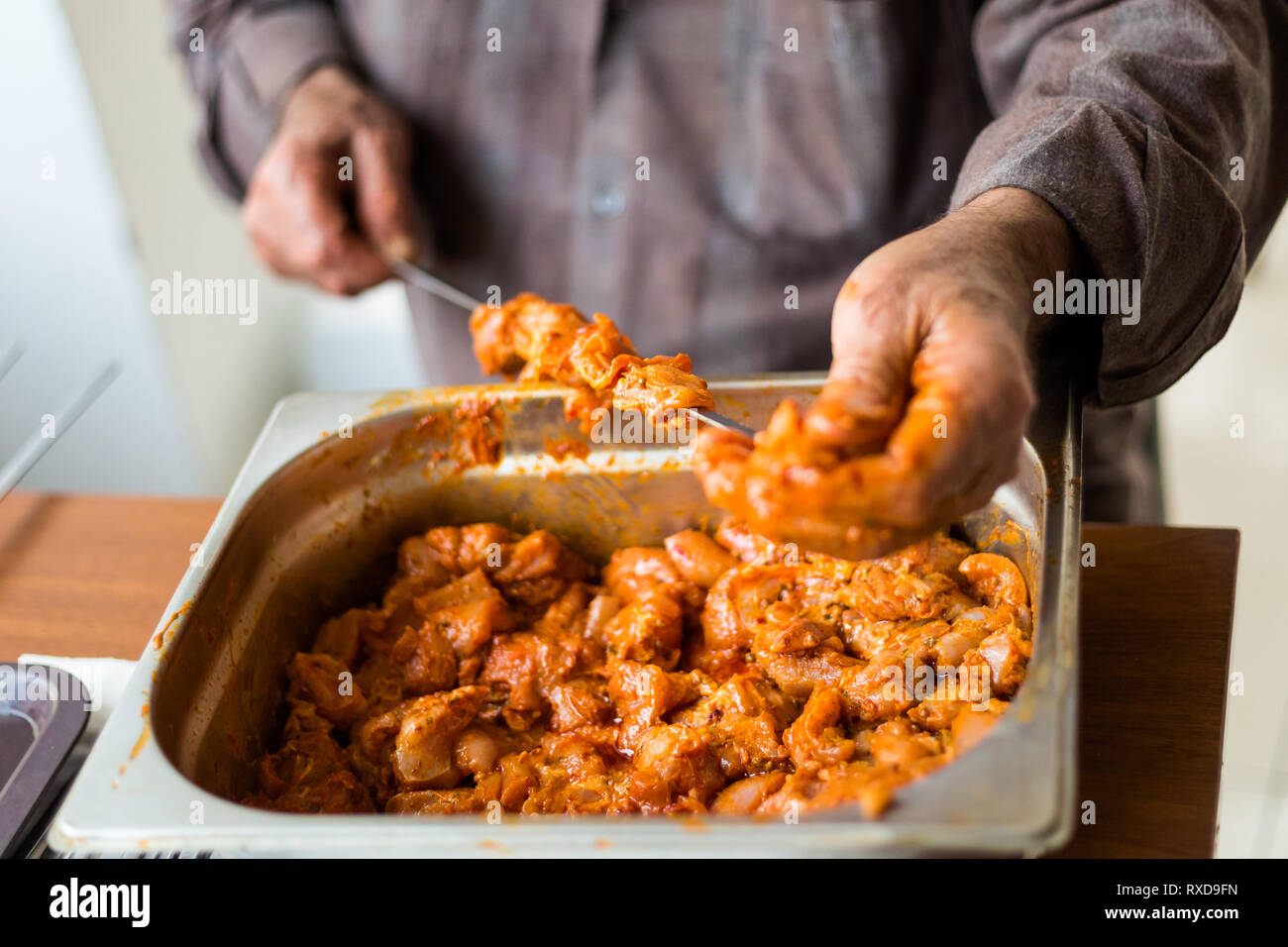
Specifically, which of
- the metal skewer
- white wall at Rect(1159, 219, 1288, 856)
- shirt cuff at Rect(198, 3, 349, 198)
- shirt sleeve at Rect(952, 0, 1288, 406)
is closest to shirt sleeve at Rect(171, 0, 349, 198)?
shirt cuff at Rect(198, 3, 349, 198)

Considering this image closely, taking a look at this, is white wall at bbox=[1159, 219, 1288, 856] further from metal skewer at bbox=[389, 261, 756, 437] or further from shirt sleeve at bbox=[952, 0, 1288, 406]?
metal skewer at bbox=[389, 261, 756, 437]

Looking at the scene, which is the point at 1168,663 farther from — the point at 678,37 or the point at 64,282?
the point at 64,282

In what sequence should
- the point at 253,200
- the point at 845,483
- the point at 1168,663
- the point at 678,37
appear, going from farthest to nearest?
1. the point at 253,200
2. the point at 678,37
3. the point at 1168,663
4. the point at 845,483

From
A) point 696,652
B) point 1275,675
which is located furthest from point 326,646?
point 1275,675

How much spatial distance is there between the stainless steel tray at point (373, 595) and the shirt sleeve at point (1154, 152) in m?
0.17

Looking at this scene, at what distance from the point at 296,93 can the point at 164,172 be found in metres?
1.57

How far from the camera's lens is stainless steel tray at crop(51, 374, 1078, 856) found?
881 mm

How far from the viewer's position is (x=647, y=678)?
1.27 m

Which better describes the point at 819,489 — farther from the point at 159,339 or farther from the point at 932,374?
the point at 159,339

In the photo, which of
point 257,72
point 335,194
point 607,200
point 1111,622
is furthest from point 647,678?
point 257,72

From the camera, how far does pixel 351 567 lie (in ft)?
4.97

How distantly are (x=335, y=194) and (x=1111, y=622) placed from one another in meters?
1.50

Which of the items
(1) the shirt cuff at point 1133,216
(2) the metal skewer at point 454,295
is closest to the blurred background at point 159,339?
(1) the shirt cuff at point 1133,216

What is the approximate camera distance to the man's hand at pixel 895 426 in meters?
0.90
